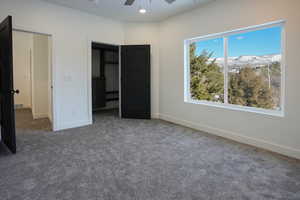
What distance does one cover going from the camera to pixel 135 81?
5.12 m

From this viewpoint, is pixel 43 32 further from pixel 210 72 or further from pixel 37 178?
pixel 210 72

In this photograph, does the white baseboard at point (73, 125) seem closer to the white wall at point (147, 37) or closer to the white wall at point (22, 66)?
the white wall at point (147, 37)

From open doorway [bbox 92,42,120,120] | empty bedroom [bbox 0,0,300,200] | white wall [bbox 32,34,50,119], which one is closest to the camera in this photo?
empty bedroom [bbox 0,0,300,200]

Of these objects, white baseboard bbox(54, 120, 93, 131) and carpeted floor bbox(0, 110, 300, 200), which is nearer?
carpeted floor bbox(0, 110, 300, 200)

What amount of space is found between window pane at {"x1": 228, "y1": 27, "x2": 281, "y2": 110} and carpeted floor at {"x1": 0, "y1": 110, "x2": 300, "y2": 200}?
33.5 inches

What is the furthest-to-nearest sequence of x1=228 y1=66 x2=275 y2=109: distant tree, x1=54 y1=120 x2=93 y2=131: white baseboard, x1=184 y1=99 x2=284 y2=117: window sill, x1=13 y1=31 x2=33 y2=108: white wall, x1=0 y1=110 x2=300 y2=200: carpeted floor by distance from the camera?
x1=13 y1=31 x2=33 y2=108: white wall → x1=54 y1=120 x2=93 y2=131: white baseboard → x1=228 y1=66 x2=275 y2=109: distant tree → x1=184 y1=99 x2=284 y2=117: window sill → x1=0 y1=110 x2=300 y2=200: carpeted floor

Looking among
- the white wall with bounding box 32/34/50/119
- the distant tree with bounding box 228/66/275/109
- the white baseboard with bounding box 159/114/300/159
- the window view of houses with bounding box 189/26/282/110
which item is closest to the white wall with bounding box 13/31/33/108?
the white wall with bounding box 32/34/50/119

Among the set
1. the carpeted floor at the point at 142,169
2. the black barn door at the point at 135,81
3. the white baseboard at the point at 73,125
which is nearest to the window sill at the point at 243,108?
the carpeted floor at the point at 142,169

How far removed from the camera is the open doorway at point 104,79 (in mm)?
6254

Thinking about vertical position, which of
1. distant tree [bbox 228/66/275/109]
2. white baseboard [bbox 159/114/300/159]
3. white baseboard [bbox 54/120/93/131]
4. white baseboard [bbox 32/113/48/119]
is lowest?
white baseboard [bbox 159/114/300/159]

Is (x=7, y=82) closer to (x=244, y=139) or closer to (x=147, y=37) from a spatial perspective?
(x=147, y=37)

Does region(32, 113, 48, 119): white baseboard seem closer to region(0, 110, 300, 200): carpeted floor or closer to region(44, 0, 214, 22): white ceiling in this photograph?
region(0, 110, 300, 200): carpeted floor

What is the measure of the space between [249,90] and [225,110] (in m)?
0.55

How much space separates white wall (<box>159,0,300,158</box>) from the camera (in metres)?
2.67
